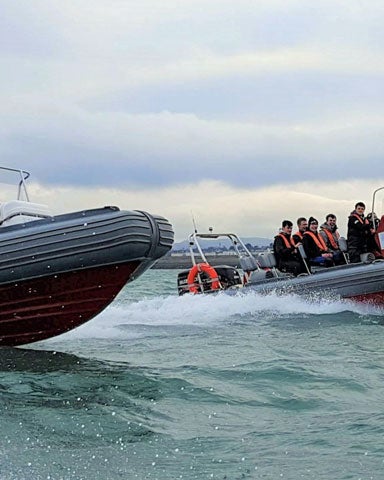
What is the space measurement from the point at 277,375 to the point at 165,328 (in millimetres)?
3006

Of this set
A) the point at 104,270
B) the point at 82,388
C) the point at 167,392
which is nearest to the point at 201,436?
the point at 167,392

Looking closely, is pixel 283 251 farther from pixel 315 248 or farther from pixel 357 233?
pixel 357 233

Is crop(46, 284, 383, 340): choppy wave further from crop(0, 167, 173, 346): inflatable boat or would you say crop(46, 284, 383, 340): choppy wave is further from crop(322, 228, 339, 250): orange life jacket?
crop(0, 167, 173, 346): inflatable boat

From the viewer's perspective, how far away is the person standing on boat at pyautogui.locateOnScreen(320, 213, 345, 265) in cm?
974

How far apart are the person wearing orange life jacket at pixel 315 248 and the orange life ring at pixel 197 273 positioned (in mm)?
1532

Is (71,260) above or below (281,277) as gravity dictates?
above

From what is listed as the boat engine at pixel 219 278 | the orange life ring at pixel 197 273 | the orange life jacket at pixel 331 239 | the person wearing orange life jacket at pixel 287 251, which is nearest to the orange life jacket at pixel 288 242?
the person wearing orange life jacket at pixel 287 251

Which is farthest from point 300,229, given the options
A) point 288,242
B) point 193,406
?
point 193,406

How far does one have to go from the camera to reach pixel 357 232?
30.3 feet

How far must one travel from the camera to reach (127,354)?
5500 millimetres

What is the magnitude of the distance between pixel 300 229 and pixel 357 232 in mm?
792

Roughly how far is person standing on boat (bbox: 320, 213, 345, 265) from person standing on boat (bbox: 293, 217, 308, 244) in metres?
0.38

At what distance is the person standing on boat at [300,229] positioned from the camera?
9672mm

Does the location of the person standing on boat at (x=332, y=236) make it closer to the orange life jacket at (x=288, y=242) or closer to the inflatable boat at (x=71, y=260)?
the orange life jacket at (x=288, y=242)
